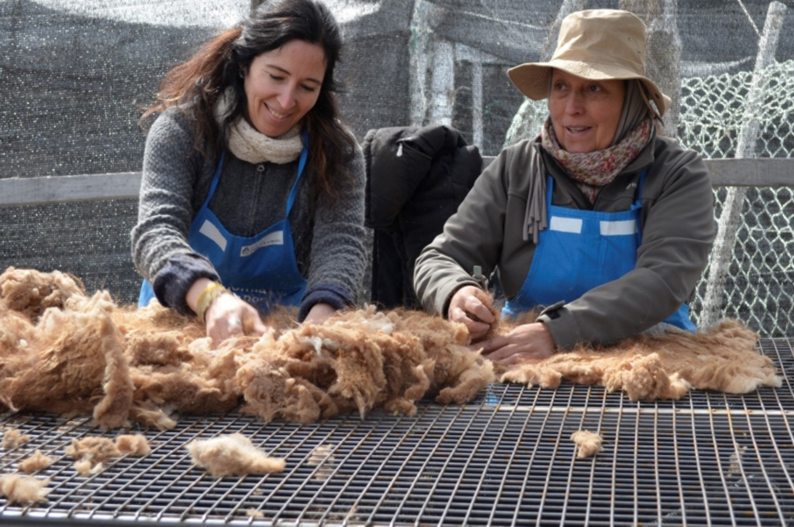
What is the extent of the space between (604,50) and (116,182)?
192 centimetres

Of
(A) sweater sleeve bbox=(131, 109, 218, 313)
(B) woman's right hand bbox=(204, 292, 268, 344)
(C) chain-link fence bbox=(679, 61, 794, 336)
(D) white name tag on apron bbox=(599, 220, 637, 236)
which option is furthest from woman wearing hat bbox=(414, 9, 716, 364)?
(C) chain-link fence bbox=(679, 61, 794, 336)

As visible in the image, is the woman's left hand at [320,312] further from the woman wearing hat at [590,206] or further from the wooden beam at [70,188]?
the wooden beam at [70,188]

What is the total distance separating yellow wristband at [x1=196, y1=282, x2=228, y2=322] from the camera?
2.21 meters

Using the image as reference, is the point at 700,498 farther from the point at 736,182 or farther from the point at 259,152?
the point at 736,182

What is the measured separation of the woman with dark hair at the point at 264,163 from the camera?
260 cm

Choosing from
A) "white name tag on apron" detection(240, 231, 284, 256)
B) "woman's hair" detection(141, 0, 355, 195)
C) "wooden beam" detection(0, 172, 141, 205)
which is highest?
"woman's hair" detection(141, 0, 355, 195)

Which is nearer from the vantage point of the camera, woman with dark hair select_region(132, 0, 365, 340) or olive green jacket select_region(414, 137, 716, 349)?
olive green jacket select_region(414, 137, 716, 349)

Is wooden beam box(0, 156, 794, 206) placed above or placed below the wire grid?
above

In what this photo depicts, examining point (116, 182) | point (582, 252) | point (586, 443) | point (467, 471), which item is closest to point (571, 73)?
point (582, 252)

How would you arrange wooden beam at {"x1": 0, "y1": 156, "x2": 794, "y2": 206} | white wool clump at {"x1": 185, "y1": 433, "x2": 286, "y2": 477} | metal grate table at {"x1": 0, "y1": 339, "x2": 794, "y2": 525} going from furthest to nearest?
wooden beam at {"x1": 0, "y1": 156, "x2": 794, "y2": 206} < white wool clump at {"x1": 185, "y1": 433, "x2": 286, "y2": 477} < metal grate table at {"x1": 0, "y1": 339, "x2": 794, "y2": 525}

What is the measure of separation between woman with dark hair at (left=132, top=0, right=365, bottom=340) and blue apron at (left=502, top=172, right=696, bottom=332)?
1.62ft

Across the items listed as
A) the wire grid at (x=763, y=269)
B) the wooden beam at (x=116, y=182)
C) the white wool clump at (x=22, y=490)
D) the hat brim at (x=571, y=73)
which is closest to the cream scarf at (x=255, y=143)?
the hat brim at (x=571, y=73)

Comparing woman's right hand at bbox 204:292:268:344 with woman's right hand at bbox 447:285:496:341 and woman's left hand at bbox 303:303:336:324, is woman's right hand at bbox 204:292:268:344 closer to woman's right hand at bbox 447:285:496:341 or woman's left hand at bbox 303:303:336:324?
woman's left hand at bbox 303:303:336:324

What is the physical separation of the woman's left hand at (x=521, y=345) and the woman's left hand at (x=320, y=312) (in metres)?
0.38
